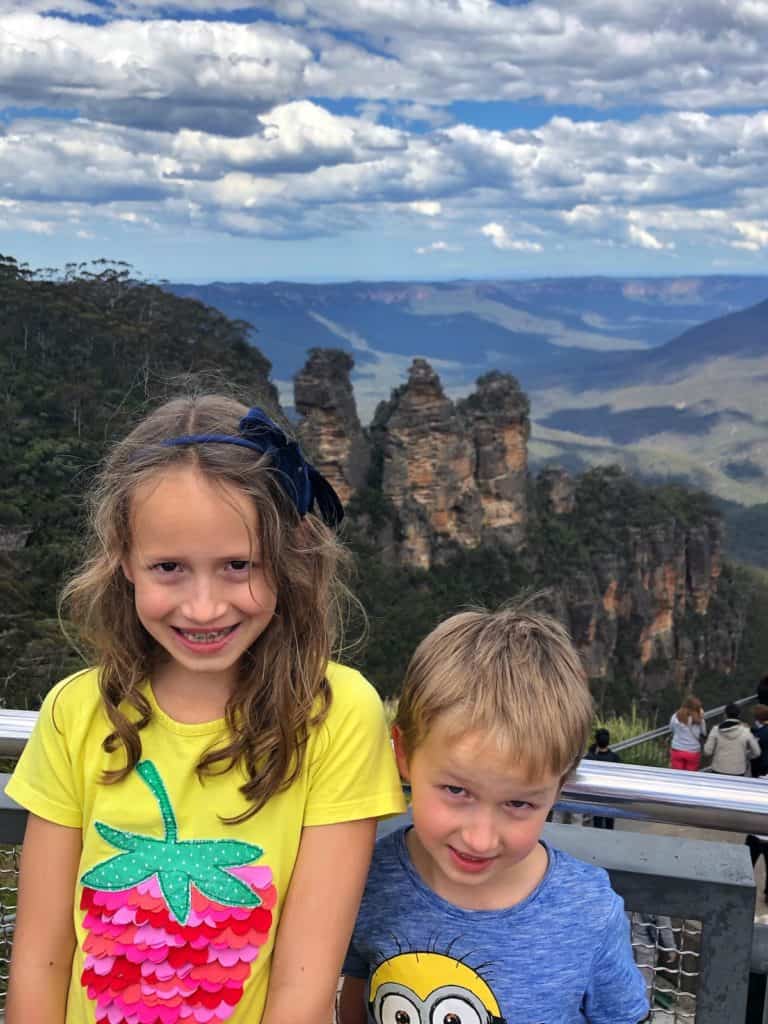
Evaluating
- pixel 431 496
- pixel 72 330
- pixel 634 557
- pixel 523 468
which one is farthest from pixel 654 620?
pixel 72 330

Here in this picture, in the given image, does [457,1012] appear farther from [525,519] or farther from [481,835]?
[525,519]

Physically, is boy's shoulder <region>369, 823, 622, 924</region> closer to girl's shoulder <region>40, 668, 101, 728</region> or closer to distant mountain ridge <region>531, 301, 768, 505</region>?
girl's shoulder <region>40, 668, 101, 728</region>

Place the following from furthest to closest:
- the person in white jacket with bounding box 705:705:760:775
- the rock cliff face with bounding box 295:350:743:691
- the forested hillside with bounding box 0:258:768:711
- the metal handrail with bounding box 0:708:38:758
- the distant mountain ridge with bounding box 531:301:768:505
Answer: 1. the distant mountain ridge with bounding box 531:301:768:505
2. the rock cliff face with bounding box 295:350:743:691
3. the forested hillside with bounding box 0:258:768:711
4. the person in white jacket with bounding box 705:705:760:775
5. the metal handrail with bounding box 0:708:38:758

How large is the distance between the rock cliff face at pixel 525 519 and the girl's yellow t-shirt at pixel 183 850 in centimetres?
3298

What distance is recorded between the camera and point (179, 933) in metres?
1.75

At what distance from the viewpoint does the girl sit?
7.38 m

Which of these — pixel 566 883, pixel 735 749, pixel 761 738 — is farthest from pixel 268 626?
pixel 761 738

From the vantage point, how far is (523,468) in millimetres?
41812

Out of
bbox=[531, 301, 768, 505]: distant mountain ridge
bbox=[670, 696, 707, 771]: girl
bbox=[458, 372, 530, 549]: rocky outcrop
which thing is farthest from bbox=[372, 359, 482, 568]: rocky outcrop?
bbox=[531, 301, 768, 505]: distant mountain ridge

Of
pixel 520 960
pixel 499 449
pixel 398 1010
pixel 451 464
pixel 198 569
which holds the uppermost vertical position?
pixel 198 569

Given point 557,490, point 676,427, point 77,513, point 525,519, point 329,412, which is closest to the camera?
point 77,513

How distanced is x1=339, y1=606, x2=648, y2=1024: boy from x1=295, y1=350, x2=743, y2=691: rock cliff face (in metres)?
33.1

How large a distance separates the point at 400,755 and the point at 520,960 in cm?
40

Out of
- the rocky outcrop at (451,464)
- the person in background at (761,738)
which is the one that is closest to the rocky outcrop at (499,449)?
the rocky outcrop at (451,464)
